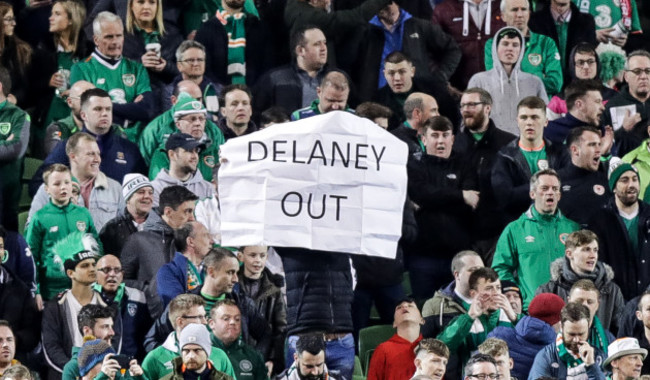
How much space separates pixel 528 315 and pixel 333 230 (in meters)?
2.23

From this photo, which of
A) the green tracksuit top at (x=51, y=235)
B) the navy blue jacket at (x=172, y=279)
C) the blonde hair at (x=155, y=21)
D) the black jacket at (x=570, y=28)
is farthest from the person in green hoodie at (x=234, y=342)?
the black jacket at (x=570, y=28)

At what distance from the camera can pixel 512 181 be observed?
16922mm

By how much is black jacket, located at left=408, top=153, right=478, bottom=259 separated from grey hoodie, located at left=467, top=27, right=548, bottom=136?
1.40 metres

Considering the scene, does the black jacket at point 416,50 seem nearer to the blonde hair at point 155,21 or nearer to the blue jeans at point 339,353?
the blonde hair at point 155,21

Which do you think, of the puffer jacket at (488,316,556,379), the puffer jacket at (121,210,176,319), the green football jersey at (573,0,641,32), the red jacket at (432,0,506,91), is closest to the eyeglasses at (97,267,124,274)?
the puffer jacket at (121,210,176,319)

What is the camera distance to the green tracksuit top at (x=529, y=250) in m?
16.1

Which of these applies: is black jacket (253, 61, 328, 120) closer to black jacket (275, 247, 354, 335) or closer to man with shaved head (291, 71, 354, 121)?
man with shaved head (291, 71, 354, 121)

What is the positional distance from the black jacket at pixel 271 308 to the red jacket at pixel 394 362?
72 centimetres

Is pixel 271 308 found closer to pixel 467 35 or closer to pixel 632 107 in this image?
pixel 632 107

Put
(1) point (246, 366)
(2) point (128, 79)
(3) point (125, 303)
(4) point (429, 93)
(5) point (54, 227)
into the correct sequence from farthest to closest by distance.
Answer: (4) point (429, 93)
(2) point (128, 79)
(5) point (54, 227)
(3) point (125, 303)
(1) point (246, 366)

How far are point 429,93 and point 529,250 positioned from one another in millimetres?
2702

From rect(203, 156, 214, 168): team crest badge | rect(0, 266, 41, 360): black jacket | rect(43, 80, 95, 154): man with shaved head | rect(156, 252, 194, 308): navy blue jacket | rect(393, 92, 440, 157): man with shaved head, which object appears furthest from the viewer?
rect(43, 80, 95, 154): man with shaved head

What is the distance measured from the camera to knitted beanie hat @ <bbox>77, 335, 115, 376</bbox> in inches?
551

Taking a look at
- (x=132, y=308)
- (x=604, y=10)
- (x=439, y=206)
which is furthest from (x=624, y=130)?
(x=132, y=308)
